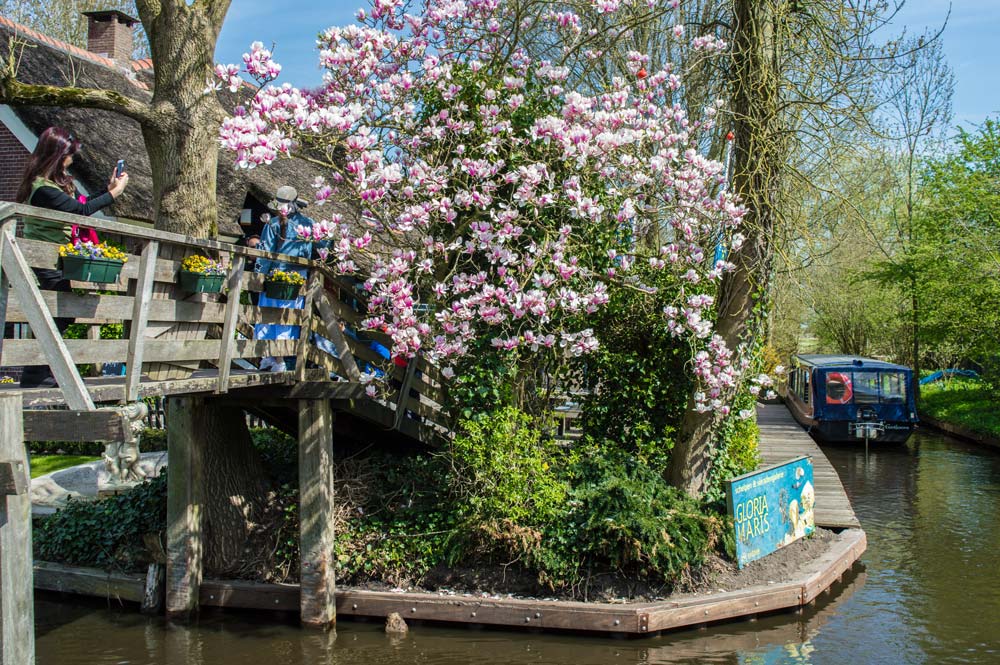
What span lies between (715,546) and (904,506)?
693 cm

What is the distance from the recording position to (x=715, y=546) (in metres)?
10.5

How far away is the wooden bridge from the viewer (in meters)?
6.08

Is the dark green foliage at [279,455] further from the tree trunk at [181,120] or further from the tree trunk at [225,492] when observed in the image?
the tree trunk at [181,120]

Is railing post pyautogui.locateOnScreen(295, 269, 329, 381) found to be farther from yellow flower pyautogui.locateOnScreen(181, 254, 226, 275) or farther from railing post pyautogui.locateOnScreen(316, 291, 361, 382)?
yellow flower pyautogui.locateOnScreen(181, 254, 226, 275)

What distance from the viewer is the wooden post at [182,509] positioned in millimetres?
10078

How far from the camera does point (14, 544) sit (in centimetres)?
580

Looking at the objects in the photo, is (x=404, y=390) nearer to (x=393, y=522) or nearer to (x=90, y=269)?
(x=393, y=522)

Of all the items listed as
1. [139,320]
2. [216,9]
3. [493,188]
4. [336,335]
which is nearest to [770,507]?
[493,188]

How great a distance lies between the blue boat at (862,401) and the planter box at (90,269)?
64.1 ft

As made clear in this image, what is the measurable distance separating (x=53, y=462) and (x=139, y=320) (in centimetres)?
1058

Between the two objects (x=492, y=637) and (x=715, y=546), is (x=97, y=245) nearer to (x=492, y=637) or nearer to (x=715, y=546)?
(x=492, y=637)

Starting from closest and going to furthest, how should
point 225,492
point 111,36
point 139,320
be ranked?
point 139,320 < point 225,492 < point 111,36

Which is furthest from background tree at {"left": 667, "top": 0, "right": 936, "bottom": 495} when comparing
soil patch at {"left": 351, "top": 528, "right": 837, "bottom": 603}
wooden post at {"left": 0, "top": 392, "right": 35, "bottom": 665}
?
wooden post at {"left": 0, "top": 392, "right": 35, "bottom": 665}

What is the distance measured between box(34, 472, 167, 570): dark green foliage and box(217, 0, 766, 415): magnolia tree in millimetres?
3576
